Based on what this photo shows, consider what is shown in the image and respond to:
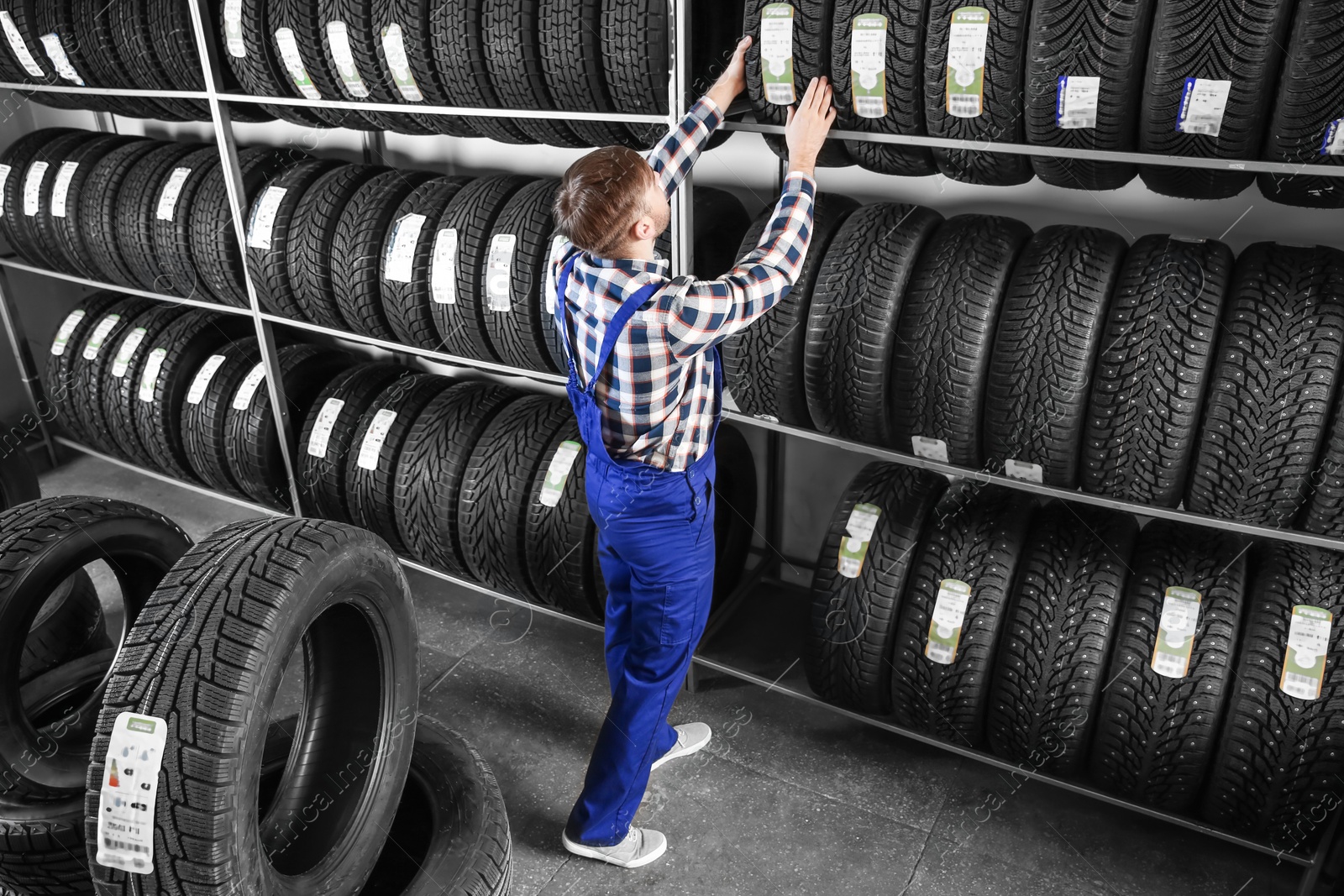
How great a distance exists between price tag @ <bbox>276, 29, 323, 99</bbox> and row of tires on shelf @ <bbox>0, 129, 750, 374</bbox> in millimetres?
345

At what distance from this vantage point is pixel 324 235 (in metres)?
3.48

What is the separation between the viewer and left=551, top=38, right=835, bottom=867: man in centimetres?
217

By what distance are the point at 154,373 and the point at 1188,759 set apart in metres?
4.26

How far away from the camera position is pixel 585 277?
2.23 metres

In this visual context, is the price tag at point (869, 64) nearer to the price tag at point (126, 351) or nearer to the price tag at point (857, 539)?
the price tag at point (857, 539)

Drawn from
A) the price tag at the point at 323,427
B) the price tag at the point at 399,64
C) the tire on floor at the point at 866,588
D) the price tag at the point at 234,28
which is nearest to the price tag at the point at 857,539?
the tire on floor at the point at 866,588

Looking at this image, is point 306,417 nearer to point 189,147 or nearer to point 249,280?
point 249,280

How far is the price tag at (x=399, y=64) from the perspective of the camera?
9.82ft

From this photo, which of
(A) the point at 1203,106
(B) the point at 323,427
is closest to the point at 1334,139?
(A) the point at 1203,106

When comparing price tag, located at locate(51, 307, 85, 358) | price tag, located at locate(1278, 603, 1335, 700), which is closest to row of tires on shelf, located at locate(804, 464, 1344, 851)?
price tag, located at locate(1278, 603, 1335, 700)

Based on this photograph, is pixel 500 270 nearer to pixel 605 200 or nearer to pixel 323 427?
pixel 605 200

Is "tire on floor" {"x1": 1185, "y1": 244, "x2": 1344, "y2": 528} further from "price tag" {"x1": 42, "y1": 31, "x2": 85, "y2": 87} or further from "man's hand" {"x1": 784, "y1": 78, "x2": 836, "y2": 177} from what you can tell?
"price tag" {"x1": 42, "y1": 31, "x2": 85, "y2": 87}

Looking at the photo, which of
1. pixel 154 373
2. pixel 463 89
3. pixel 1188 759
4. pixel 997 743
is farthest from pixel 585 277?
pixel 154 373

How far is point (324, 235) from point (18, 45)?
1928 mm
